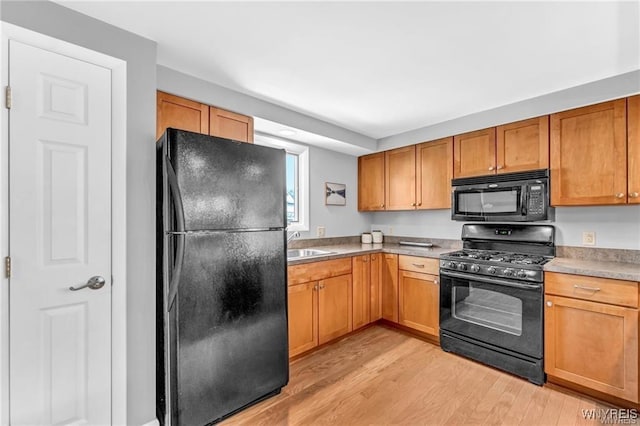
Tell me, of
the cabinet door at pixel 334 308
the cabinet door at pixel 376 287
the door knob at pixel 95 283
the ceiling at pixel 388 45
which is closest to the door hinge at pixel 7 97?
the ceiling at pixel 388 45

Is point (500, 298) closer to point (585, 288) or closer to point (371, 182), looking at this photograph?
point (585, 288)

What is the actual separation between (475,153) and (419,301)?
159cm

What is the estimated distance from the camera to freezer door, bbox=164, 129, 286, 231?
1.74 meters

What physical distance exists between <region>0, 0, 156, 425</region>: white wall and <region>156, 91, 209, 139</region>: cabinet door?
10.2 inches

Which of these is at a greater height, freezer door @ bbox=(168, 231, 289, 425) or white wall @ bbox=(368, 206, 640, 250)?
white wall @ bbox=(368, 206, 640, 250)

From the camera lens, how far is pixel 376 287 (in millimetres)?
3434

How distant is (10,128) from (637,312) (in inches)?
141

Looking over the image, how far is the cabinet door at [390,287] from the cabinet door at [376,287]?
44 millimetres

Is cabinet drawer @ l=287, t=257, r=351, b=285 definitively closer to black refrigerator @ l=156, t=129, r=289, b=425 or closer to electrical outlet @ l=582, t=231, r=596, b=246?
black refrigerator @ l=156, t=129, r=289, b=425

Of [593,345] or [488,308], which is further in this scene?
[488,308]

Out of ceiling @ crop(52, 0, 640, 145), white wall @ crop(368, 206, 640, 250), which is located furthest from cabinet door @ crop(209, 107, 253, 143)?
white wall @ crop(368, 206, 640, 250)

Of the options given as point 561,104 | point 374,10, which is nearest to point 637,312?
point 561,104

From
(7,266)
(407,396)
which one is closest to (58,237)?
(7,266)

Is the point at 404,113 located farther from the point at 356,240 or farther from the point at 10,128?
the point at 10,128
